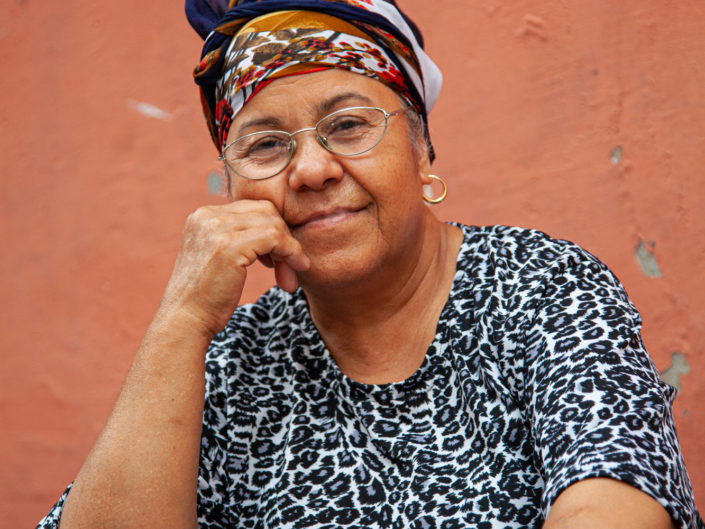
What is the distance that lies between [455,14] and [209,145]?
1.10 m

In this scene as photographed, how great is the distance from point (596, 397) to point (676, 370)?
128 cm

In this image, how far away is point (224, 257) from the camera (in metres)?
1.87

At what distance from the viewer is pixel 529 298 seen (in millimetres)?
1837

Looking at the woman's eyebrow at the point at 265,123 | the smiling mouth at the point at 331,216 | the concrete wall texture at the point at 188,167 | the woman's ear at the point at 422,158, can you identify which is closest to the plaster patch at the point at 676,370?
the concrete wall texture at the point at 188,167

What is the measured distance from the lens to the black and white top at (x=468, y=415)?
1521 millimetres

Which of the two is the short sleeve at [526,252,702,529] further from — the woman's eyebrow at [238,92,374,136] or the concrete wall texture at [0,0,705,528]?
the concrete wall texture at [0,0,705,528]

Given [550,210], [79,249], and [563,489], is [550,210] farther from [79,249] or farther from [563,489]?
[79,249]

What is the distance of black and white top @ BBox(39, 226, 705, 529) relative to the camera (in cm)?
152

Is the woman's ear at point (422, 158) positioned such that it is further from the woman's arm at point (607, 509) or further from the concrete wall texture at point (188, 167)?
the woman's arm at point (607, 509)

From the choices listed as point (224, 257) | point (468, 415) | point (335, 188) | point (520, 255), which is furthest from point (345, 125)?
point (468, 415)

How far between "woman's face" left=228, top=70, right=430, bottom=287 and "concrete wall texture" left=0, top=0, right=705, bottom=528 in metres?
0.94

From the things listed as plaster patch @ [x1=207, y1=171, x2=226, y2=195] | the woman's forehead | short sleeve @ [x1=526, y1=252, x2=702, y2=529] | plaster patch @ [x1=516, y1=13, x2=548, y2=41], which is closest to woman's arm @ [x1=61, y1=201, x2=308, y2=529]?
the woman's forehead

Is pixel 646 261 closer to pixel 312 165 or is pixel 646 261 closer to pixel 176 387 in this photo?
pixel 312 165

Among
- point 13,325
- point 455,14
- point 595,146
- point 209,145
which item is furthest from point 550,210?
point 13,325
